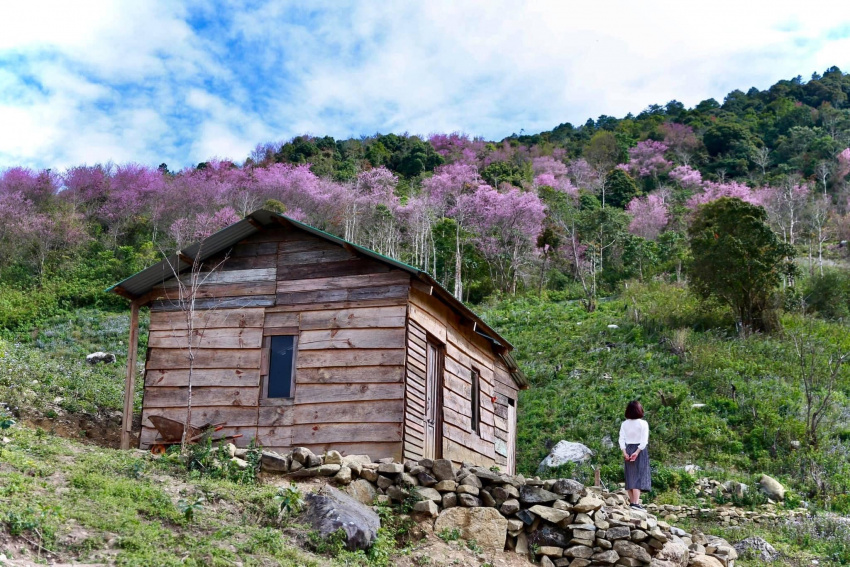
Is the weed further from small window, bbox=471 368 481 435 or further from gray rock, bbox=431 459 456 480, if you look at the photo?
small window, bbox=471 368 481 435

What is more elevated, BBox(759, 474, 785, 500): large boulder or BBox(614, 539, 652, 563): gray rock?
BBox(759, 474, 785, 500): large boulder

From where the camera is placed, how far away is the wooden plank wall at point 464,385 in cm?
1360

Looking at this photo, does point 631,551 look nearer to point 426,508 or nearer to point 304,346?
point 426,508

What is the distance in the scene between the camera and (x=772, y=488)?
56.1 ft

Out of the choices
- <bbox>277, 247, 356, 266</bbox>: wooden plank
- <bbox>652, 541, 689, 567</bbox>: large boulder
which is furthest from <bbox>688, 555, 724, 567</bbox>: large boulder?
<bbox>277, 247, 356, 266</bbox>: wooden plank

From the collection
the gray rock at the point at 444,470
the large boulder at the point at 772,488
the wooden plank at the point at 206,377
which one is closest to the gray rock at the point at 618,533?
the gray rock at the point at 444,470

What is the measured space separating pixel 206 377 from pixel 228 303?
4.30 feet

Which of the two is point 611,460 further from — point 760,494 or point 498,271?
point 498,271

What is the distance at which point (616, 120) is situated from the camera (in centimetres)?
8481

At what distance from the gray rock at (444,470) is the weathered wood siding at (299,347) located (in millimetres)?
1169

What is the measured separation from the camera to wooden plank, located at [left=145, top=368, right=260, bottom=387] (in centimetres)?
1345

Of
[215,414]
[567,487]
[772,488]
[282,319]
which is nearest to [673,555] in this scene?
[567,487]

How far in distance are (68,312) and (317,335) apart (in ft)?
84.9

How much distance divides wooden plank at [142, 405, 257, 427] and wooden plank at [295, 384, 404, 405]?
0.90 meters
